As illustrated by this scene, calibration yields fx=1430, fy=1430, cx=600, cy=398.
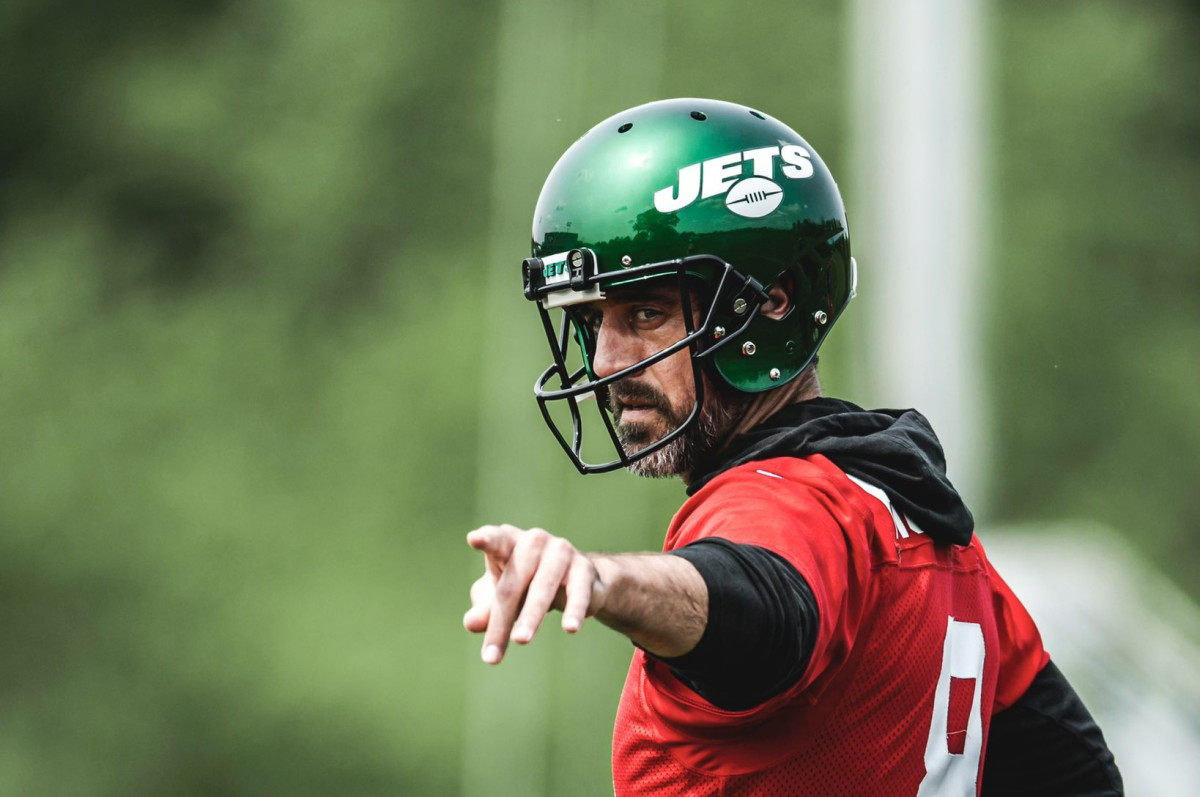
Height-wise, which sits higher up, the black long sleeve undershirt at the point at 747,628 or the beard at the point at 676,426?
the beard at the point at 676,426

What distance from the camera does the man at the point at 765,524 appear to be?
1.49 meters

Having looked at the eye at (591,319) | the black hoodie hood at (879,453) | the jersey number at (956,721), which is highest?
the eye at (591,319)

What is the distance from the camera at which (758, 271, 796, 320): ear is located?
2111 mm

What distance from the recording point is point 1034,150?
10.2m

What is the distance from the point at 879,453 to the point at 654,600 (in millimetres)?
591

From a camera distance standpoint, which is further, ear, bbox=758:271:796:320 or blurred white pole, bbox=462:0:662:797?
blurred white pole, bbox=462:0:662:797

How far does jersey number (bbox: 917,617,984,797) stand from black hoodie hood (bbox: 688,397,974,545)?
5.7 inches

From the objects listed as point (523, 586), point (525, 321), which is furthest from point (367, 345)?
point (523, 586)

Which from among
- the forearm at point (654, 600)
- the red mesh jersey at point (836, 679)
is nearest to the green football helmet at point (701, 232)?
the red mesh jersey at point (836, 679)

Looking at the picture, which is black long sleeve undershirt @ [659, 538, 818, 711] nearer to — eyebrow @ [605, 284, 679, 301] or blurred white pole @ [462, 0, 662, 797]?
eyebrow @ [605, 284, 679, 301]

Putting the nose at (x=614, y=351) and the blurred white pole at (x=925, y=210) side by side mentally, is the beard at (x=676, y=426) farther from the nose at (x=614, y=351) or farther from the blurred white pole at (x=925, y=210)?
the blurred white pole at (x=925, y=210)

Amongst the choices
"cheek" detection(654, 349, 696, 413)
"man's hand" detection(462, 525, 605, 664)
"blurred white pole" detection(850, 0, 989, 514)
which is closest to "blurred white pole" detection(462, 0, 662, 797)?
"blurred white pole" detection(850, 0, 989, 514)

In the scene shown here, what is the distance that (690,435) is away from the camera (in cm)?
205

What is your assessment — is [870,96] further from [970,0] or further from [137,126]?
[137,126]
